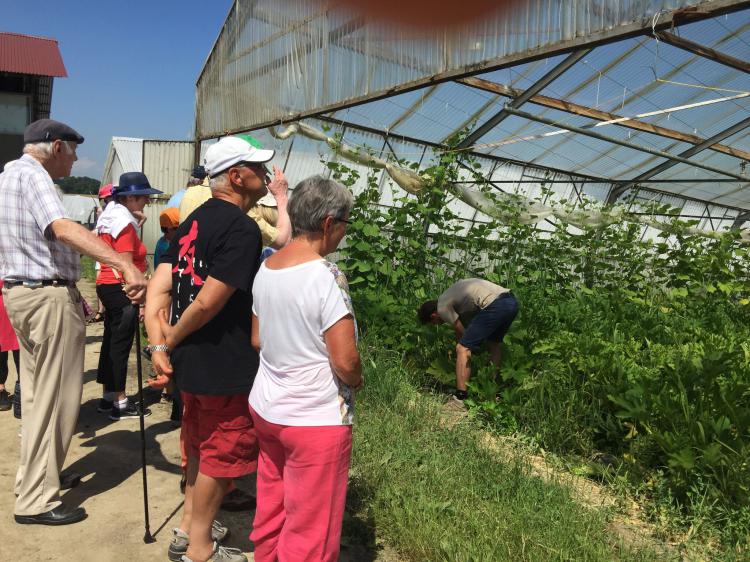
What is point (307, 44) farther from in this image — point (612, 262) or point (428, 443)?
point (428, 443)

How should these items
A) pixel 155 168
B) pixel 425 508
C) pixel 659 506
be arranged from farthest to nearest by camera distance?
pixel 155 168 → pixel 659 506 → pixel 425 508

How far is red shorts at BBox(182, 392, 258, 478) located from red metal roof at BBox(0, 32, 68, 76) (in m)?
14.9

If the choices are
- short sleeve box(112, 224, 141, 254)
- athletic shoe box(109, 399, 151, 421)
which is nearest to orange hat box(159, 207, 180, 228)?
short sleeve box(112, 224, 141, 254)

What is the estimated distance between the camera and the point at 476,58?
184 inches

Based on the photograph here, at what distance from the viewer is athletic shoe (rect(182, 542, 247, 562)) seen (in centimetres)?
261

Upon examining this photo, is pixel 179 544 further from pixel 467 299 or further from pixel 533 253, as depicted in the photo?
pixel 533 253

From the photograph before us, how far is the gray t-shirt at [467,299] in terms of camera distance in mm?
4988

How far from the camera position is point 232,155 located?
2.39 meters

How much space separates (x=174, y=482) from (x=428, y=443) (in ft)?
5.18

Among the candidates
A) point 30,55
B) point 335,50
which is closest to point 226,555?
point 335,50

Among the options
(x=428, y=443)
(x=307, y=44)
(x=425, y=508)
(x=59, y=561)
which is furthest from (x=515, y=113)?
(x=59, y=561)

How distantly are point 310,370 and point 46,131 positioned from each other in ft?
6.90

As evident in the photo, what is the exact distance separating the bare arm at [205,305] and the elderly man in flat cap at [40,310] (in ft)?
2.13

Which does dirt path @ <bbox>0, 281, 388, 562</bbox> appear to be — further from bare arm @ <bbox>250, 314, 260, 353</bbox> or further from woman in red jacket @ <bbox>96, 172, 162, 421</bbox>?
bare arm @ <bbox>250, 314, 260, 353</bbox>
